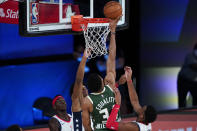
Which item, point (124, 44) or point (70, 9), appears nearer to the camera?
point (70, 9)

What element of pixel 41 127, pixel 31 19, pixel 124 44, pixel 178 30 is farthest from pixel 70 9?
pixel 178 30

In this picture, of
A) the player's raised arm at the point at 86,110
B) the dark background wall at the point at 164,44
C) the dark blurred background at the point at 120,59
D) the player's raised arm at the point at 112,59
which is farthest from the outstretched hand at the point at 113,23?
the dark background wall at the point at 164,44

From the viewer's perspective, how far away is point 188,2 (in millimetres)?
11102

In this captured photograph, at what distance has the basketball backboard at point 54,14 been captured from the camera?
21.1 ft

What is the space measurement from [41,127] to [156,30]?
10.8ft

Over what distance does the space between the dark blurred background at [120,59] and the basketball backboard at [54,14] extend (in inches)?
98.5

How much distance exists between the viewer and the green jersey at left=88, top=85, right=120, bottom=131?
20.3 feet

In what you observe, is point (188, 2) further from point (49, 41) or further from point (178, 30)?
point (49, 41)

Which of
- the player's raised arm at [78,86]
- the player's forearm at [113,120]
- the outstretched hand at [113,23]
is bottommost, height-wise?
the player's forearm at [113,120]

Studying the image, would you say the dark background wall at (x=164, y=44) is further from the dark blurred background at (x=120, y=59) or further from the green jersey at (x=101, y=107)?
the green jersey at (x=101, y=107)

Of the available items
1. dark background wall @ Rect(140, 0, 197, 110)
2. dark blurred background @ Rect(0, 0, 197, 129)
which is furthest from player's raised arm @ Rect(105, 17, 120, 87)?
dark background wall @ Rect(140, 0, 197, 110)

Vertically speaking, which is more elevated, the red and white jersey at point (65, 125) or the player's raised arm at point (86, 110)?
the player's raised arm at point (86, 110)

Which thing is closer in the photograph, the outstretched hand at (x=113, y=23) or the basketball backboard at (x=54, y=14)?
the basketball backboard at (x=54, y=14)

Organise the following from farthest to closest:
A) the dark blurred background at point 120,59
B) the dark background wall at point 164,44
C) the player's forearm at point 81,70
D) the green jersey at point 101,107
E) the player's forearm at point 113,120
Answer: the dark background wall at point 164,44, the dark blurred background at point 120,59, the green jersey at point 101,107, the player's forearm at point 113,120, the player's forearm at point 81,70
